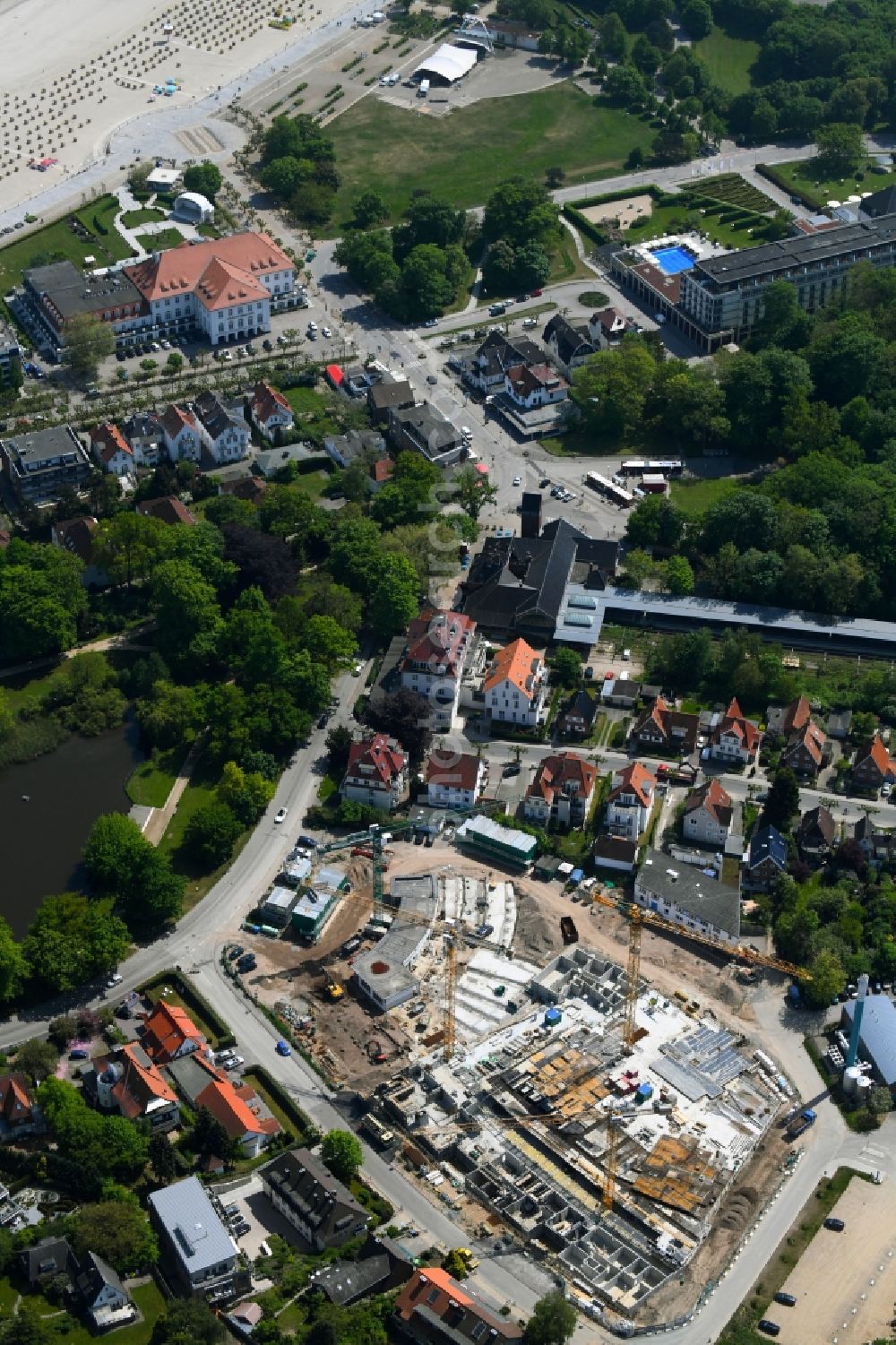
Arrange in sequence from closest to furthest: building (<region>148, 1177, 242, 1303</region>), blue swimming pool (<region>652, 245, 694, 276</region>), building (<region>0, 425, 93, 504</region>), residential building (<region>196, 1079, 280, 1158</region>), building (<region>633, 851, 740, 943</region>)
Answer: building (<region>148, 1177, 242, 1303</region>), residential building (<region>196, 1079, 280, 1158</region>), building (<region>633, 851, 740, 943</region>), building (<region>0, 425, 93, 504</region>), blue swimming pool (<region>652, 245, 694, 276</region>)

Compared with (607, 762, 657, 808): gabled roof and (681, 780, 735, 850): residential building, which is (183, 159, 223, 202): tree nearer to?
(607, 762, 657, 808): gabled roof

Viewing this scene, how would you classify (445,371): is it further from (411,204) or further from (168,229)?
(168,229)

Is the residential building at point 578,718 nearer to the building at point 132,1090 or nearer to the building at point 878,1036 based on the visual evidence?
the building at point 878,1036

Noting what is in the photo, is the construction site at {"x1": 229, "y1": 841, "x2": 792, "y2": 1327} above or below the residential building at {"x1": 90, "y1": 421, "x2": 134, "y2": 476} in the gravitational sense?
below

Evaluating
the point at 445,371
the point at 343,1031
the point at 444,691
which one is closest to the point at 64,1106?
the point at 343,1031

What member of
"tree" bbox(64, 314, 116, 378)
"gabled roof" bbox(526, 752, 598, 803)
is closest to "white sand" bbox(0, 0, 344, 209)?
"tree" bbox(64, 314, 116, 378)

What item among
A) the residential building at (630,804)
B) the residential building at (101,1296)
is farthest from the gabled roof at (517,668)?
the residential building at (101,1296)

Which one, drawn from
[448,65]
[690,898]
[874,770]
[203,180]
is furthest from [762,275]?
[690,898]
